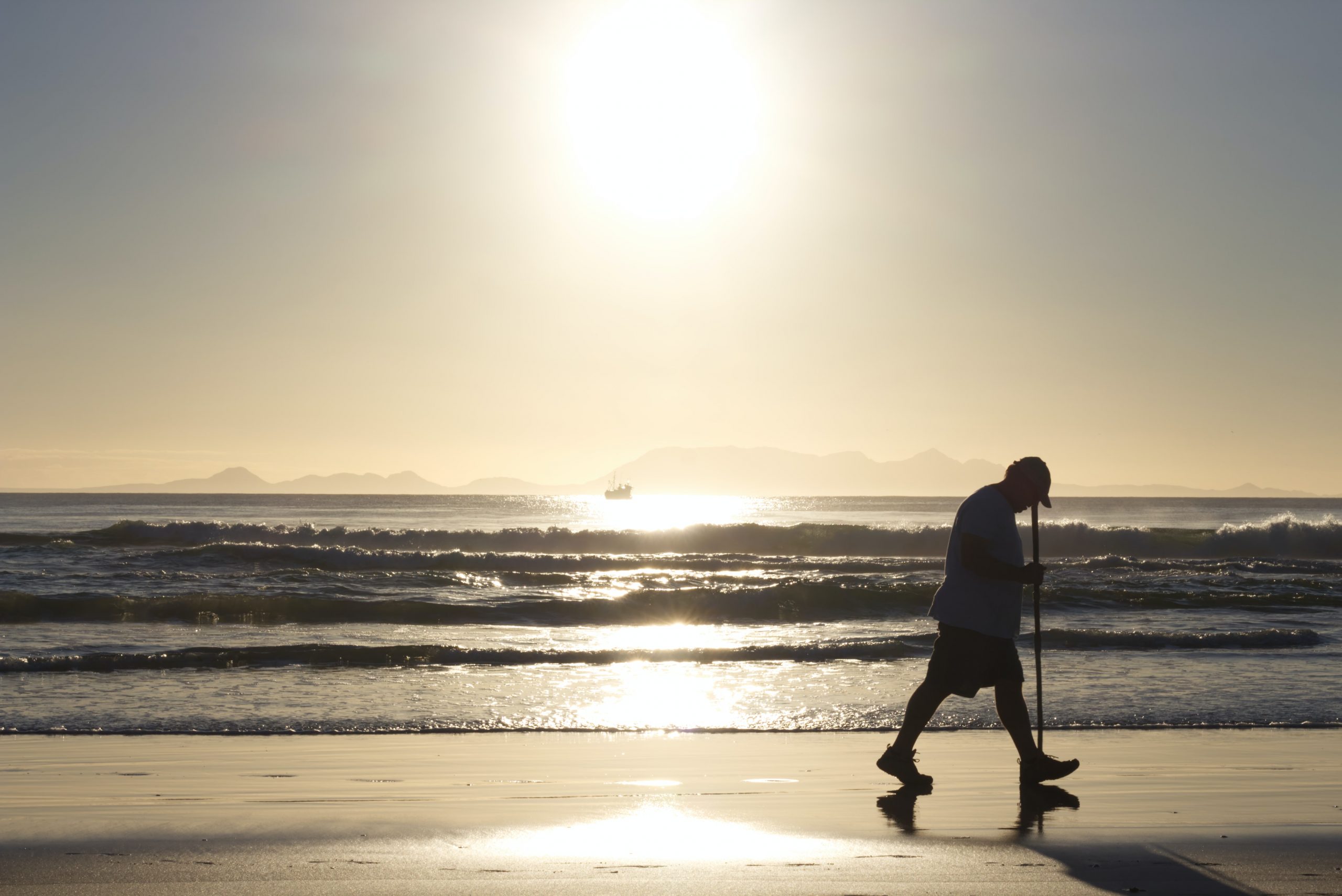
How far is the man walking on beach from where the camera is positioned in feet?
18.7

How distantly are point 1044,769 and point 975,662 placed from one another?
0.69 meters

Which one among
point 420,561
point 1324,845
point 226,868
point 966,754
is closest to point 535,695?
point 966,754

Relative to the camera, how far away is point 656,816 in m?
5.28

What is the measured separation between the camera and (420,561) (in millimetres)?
26406

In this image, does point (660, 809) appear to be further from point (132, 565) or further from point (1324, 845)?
point (132, 565)

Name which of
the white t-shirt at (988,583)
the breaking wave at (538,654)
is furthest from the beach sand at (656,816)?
the breaking wave at (538,654)

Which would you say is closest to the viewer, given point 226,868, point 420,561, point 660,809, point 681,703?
point 226,868

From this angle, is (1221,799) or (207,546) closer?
(1221,799)

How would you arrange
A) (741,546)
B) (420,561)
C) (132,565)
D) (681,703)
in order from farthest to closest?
(741,546)
(420,561)
(132,565)
(681,703)

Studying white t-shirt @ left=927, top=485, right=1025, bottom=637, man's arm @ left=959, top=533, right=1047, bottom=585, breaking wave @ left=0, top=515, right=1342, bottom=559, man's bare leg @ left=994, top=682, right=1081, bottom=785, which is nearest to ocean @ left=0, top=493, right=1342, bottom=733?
man's bare leg @ left=994, top=682, right=1081, bottom=785

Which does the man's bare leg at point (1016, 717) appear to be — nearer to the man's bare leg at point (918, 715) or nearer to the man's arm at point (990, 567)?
the man's bare leg at point (918, 715)

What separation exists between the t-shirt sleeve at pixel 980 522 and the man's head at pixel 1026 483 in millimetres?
170

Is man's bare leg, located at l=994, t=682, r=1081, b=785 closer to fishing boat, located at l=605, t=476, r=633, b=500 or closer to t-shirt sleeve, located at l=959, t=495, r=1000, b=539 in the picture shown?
t-shirt sleeve, located at l=959, t=495, r=1000, b=539

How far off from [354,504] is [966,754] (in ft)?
366
